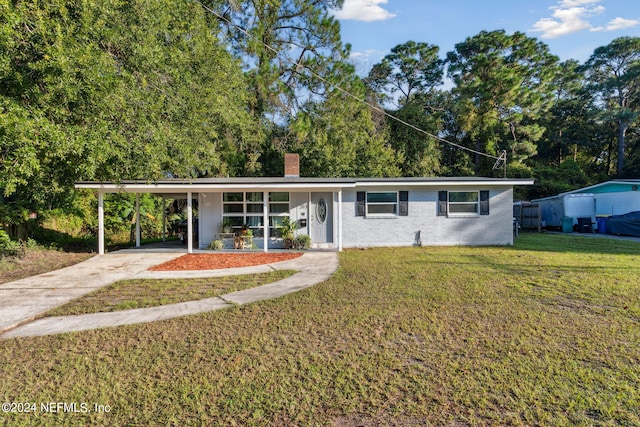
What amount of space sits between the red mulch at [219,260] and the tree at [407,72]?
23839mm

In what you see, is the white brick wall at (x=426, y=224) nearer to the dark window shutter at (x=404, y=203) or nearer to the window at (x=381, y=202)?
the dark window shutter at (x=404, y=203)

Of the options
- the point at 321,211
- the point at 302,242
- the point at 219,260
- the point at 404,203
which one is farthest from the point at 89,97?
the point at 404,203

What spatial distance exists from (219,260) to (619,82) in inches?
1493

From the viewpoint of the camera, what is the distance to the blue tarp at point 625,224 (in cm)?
1669

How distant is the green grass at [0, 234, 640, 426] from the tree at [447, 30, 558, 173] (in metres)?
24.6

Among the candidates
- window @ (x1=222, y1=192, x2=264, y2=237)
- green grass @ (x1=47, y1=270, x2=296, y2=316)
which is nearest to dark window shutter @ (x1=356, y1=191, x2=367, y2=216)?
window @ (x1=222, y1=192, x2=264, y2=237)

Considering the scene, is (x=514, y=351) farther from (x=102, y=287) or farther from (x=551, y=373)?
(x=102, y=287)

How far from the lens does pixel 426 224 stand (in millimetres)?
13852

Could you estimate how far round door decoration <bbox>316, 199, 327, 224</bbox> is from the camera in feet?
44.5

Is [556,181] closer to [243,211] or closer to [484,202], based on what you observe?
[484,202]

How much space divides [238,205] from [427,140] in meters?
18.4

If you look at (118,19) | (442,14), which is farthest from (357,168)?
(118,19)

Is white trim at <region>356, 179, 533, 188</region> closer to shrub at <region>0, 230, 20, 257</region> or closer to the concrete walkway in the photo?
the concrete walkway

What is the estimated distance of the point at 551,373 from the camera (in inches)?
141
